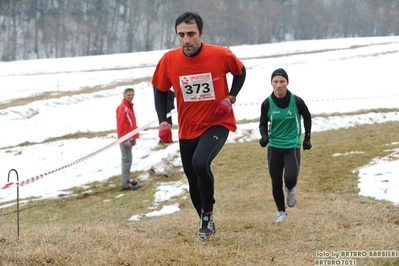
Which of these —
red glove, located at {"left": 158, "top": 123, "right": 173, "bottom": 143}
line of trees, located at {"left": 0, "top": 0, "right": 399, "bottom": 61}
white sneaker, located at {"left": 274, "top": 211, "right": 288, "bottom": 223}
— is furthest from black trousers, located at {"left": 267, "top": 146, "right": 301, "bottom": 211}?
line of trees, located at {"left": 0, "top": 0, "right": 399, "bottom": 61}

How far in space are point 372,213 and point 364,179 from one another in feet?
10.6

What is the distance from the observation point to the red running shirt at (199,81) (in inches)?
224

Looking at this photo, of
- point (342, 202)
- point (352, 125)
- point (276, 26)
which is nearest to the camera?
point (342, 202)

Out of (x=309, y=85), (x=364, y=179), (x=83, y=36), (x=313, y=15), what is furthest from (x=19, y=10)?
(x=364, y=179)

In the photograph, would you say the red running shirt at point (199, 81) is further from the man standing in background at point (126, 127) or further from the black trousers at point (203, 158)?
the man standing in background at point (126, 127)

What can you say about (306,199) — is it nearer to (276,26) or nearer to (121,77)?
(121,77)

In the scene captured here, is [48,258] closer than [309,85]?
Yes

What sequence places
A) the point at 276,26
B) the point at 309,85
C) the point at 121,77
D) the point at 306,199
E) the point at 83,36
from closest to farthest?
the point at 306,199 < the point at 309,85 < the point at 121,77 < the point at 83,36 < the point at 276,26

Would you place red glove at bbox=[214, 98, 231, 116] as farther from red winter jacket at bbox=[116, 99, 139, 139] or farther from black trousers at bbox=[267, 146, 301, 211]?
red winter jacket at bbox=[116, 99, 139, 139]

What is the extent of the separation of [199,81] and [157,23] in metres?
96.6

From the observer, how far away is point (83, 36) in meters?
92.6

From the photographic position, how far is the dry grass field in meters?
4.67

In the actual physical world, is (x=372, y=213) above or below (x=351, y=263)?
below

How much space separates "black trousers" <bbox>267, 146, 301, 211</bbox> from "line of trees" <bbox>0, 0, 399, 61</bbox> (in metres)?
85.9
